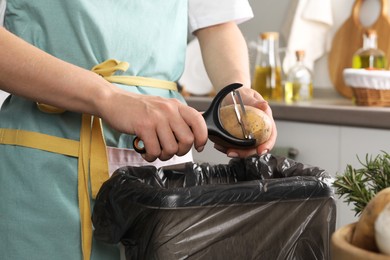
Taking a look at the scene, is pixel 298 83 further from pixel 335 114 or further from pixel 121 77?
pixel 121 77

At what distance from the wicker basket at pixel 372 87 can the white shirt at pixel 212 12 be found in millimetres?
986

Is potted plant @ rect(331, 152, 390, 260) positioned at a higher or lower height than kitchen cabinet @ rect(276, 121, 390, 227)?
higher

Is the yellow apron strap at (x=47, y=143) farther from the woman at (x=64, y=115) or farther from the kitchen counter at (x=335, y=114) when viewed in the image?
the kitchen counter at (x=335, y=114)

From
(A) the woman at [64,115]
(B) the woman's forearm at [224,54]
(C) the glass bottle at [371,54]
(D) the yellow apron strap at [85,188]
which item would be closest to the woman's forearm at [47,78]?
(A) the woman at [64,115]

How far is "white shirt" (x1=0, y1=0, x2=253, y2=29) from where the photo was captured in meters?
1.26

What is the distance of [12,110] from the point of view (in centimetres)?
105

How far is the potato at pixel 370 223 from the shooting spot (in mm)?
489

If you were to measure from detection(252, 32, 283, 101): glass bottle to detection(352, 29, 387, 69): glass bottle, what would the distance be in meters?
0.32

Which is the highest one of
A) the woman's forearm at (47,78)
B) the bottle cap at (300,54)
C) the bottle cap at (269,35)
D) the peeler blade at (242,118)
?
the woman's forearm at (47,78)

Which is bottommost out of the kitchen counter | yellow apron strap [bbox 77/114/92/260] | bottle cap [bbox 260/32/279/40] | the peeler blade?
the kitchen counter

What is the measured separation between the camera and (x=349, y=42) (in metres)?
2.58

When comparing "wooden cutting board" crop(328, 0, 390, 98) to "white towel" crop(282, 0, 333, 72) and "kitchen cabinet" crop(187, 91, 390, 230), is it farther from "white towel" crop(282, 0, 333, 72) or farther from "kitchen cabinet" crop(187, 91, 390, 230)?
"kitchen cabinet" crop(187, 91, 390, 230)

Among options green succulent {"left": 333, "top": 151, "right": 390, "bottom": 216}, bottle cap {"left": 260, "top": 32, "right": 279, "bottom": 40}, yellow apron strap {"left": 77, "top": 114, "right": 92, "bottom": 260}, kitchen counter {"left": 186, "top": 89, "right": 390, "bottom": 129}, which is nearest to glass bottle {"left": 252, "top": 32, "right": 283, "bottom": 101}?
bottle cap {"left": 260, "top": 32, "right": 279, "bottom": 40}

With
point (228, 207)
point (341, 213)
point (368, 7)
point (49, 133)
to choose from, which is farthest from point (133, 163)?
point (368, 7)
